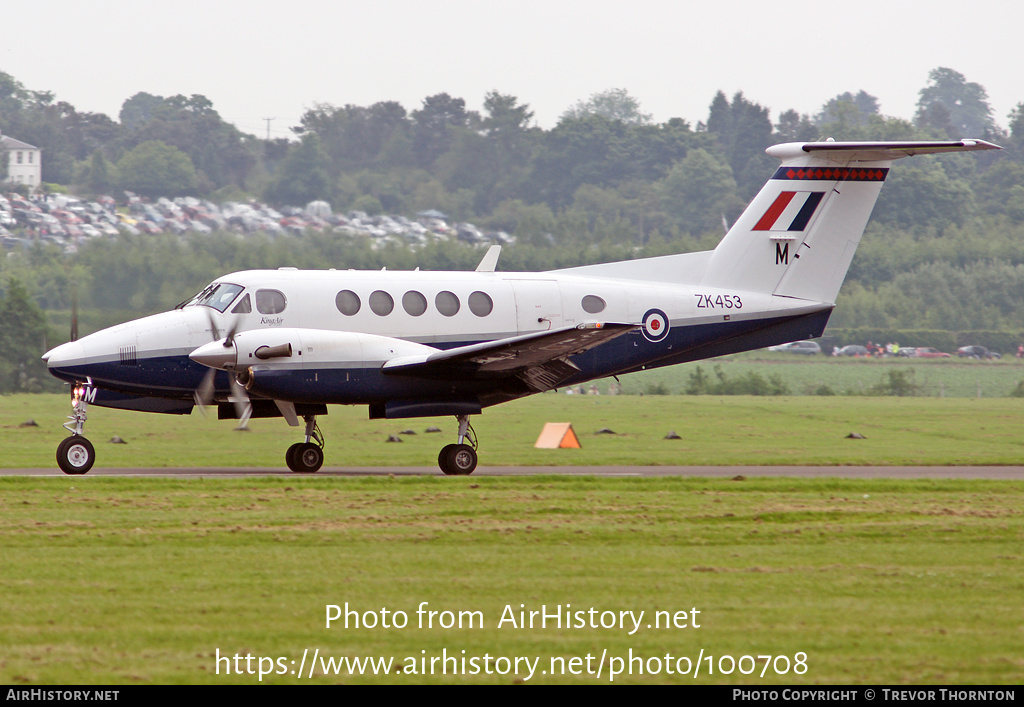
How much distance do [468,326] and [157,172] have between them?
4373cm

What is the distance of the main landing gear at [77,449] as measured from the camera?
1808 cm

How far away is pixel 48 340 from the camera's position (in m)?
32.8

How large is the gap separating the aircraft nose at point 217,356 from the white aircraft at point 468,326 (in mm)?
24

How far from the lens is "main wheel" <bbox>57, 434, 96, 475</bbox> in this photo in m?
18.1

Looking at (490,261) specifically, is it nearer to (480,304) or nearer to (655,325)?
(480,304)

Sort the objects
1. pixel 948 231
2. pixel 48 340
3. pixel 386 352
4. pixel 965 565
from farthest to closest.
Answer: pixel 948 231, pixel 48 340, pixel 386 352, pixel 965 565

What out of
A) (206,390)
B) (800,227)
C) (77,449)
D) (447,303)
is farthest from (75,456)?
(800,227)

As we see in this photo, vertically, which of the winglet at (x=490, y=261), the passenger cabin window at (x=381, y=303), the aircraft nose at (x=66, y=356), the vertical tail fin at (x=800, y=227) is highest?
the vertical tail fin at (x=800, y=227)

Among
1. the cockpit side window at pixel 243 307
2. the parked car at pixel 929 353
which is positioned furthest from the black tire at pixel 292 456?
the parked car at pixel 929 353

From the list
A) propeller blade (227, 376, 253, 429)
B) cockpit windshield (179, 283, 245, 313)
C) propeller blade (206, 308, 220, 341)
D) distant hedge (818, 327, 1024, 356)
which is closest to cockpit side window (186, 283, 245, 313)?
cockpit windshield (179, 283, 245, 313)

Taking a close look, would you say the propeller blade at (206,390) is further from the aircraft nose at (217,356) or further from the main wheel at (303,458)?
the main wheel at (303,458)
